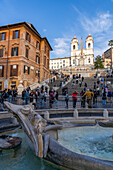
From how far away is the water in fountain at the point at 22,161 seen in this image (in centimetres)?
280

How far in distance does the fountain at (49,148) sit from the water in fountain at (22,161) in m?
0.13

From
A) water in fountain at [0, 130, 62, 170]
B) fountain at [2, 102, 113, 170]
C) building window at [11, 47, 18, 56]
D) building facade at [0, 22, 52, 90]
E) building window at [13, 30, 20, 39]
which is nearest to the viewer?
fountain at [2, 102, 113, 170]

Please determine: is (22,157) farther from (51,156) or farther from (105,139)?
(105,139)

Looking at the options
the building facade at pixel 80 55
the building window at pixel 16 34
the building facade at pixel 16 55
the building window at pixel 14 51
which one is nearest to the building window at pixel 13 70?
the building facade at pixel 16 55

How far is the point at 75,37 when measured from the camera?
9050cm

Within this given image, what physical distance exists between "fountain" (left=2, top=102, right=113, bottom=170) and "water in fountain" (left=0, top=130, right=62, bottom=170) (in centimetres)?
13

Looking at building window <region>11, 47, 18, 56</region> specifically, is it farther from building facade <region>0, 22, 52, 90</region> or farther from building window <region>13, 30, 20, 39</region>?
building window <region>13, 30, 20, 39</region>

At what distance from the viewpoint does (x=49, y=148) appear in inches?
115

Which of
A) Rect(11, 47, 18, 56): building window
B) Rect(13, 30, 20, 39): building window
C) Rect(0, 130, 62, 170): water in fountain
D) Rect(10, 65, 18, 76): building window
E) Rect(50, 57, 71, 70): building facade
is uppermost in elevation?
Rect(50, 57, 71, 70): building facade

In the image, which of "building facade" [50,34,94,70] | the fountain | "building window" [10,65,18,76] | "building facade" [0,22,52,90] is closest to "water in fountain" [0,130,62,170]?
the fountain

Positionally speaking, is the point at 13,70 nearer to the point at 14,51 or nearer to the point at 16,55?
the point at 16,55

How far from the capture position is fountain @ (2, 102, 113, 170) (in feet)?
7.36

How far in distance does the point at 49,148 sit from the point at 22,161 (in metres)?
0.81

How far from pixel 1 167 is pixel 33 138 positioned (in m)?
0.93
